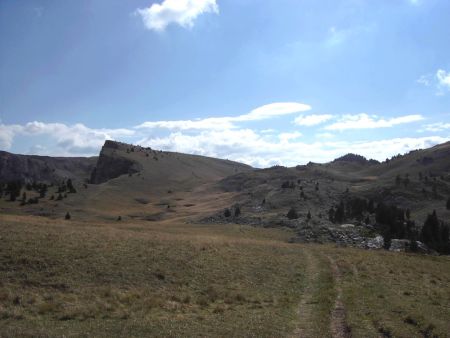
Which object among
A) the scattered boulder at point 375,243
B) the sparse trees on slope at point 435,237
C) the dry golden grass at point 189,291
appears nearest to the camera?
the dry golden grass at point 189,291

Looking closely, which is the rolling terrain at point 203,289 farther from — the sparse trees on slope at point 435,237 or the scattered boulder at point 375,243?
the sparse trees on slope at point 435,237

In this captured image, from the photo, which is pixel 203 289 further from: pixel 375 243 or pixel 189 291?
pixel 375 243

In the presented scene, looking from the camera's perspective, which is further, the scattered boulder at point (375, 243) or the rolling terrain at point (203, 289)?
A: the scattered boulder at point (375, 243)

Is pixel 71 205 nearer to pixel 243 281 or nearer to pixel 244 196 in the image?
pixel 244 196

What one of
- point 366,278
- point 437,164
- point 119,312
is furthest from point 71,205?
point 437,164

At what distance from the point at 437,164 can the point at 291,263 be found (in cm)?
14545

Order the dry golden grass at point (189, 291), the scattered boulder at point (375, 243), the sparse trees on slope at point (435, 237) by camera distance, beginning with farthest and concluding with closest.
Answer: the sparse trees on slope at point (435, 237), the scattered boulder at point (375, 243), the dry golden grass at point (189, 291)

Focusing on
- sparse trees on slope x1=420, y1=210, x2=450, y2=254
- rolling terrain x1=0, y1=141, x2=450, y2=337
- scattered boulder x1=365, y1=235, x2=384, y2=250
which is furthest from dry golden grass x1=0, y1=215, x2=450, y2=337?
sparse trees on slope x1=420, y1=210, x2=450, y2=254

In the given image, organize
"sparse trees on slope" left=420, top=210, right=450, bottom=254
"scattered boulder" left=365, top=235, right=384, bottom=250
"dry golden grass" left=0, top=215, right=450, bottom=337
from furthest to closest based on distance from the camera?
"sparse trees on slope" left=420, top=210, right=450, bottom=254 → "scattered boulder" left=365, top=235, right=384, bottom=250 → "dry golden grass" left=0, top=215, right=450, bottom=337

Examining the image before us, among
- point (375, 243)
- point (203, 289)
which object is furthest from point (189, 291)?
point (375, 243)

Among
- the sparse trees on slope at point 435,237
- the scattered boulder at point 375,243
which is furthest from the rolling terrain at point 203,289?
the sparse trees on slope at point 435,237

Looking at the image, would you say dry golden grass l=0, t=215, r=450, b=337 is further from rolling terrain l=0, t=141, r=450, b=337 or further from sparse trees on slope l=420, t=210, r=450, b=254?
sparse trees on slope l=420, t=210, r=450, b=254

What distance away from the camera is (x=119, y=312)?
63.7 ft

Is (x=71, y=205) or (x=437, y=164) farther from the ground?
(x=437, y=164)
